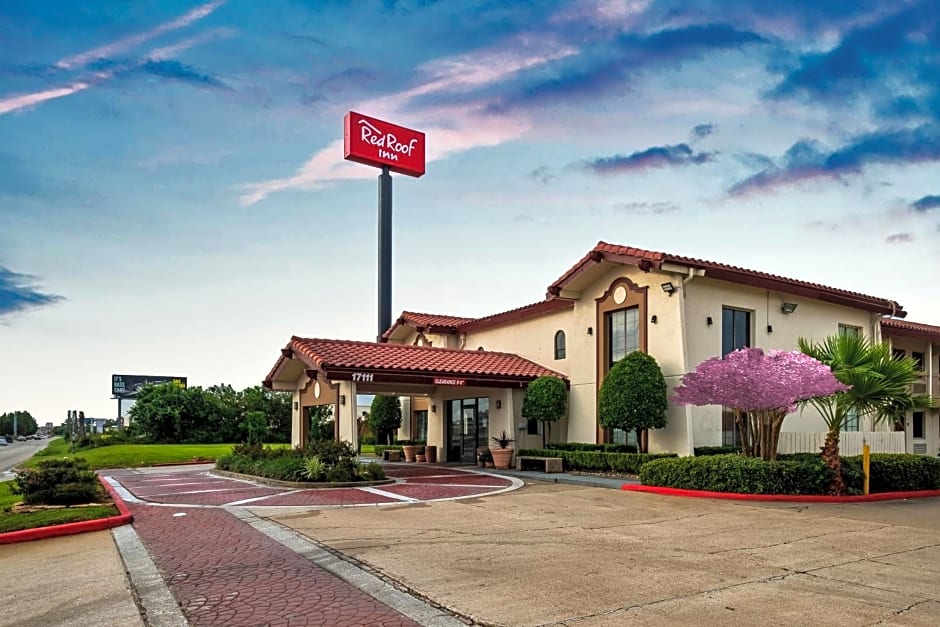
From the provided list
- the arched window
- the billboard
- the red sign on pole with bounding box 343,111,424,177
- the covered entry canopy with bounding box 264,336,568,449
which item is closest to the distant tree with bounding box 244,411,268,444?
the covered entry canopy with bounding box 264,336,568,449

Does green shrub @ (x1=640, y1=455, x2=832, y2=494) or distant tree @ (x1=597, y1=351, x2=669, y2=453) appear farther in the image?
distant tree @ (x1=597, y1=351, x2=669, y2=453)

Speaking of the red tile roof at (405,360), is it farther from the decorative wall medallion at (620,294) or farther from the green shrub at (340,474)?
the decorative wall medallion at (620,294)

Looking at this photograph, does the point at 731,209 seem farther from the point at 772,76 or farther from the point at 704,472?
the point at 704,472

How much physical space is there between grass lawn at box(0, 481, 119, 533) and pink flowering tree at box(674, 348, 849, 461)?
11328mm

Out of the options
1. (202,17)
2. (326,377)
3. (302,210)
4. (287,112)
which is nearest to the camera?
(202,17)

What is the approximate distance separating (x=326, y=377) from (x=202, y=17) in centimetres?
967

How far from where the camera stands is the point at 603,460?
19.9m

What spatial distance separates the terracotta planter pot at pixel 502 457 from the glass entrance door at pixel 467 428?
257 cm

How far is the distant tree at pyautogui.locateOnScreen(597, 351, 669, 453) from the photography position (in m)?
19.3

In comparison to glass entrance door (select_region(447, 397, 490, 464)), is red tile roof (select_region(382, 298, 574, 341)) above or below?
above

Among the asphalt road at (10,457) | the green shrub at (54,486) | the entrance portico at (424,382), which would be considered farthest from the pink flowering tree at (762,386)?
the asphalt road at (10,457)

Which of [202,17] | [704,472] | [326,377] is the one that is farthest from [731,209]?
[202,17]

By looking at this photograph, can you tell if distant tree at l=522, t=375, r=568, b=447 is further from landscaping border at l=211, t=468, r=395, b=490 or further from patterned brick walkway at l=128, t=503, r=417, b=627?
patterned brick walkway at l=128, t=503, r=417, b=627

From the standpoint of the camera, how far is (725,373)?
15.1 m
